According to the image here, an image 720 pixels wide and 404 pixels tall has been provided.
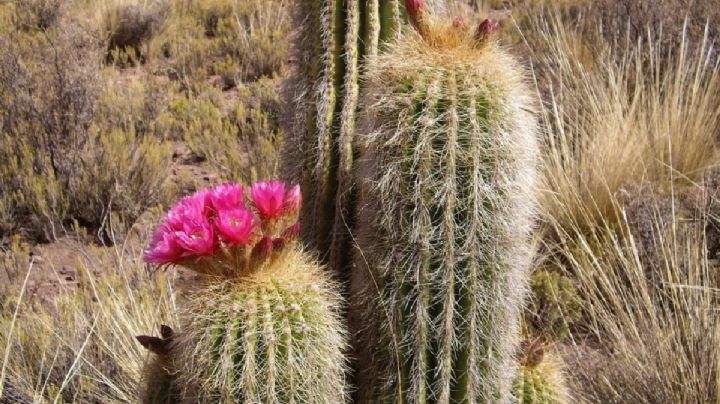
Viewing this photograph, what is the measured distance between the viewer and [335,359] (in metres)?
2.25

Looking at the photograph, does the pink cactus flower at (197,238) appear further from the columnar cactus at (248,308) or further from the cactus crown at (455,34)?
the cactus crown at (455,34)

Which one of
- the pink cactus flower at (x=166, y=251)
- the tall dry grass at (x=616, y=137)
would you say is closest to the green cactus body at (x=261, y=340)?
the pink cactus flower at (x=166, y=251)

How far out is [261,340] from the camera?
207cm

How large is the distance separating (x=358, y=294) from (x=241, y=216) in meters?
0.53

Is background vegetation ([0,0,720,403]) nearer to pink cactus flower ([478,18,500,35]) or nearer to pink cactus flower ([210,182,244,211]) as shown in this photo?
pink cactus flower ([478,18,500,35])

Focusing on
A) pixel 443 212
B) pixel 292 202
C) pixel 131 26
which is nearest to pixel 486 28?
pixel 443 212

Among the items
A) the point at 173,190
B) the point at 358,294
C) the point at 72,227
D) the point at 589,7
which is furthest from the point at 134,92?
the point at 358,294

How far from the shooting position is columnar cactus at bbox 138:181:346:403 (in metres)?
2.07

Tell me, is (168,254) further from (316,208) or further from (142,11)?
(142,11)

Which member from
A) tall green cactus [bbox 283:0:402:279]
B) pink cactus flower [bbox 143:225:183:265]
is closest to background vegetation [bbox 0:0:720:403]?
tall green cactus [bbox 283:0:402:279]

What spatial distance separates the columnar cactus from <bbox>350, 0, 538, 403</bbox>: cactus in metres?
0.23

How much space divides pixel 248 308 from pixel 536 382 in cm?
112

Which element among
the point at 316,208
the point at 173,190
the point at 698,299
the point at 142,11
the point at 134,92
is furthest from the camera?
the point at 142,11

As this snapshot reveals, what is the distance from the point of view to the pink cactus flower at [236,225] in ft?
7.04
